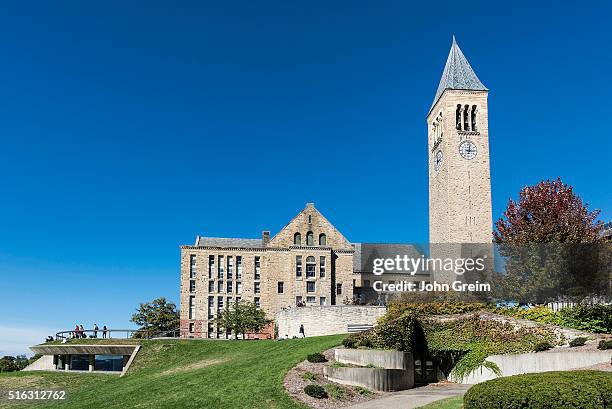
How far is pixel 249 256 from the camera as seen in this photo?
74.2 m

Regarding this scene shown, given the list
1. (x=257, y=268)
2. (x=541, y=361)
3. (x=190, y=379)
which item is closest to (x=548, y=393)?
(x=541, y=361)

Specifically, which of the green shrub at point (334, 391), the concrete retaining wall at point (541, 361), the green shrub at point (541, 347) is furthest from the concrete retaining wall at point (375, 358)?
the green shrub at point (541, 347)

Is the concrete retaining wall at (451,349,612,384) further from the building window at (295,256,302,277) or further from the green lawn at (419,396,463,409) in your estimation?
the building window at (295,256,302,277)

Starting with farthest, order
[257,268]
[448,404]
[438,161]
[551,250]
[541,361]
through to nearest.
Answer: [438,161], [257,268], [551,250], [541,361], [448,404]

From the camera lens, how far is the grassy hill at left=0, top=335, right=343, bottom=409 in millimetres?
26531

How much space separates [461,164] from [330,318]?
26.1m

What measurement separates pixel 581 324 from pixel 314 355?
1380 centimetres

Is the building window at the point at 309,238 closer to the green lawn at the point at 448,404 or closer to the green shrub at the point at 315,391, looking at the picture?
the green shrub at the point at 315,391

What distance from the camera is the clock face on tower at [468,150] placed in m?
71.4

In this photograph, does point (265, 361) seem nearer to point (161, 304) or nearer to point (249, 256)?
point (249, 256)

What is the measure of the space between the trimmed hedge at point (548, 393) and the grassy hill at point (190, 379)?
9.15 m

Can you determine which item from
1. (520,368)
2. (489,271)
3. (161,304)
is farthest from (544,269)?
(161,304)

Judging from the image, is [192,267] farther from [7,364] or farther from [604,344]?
[604,344]

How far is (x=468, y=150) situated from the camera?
235 feet
